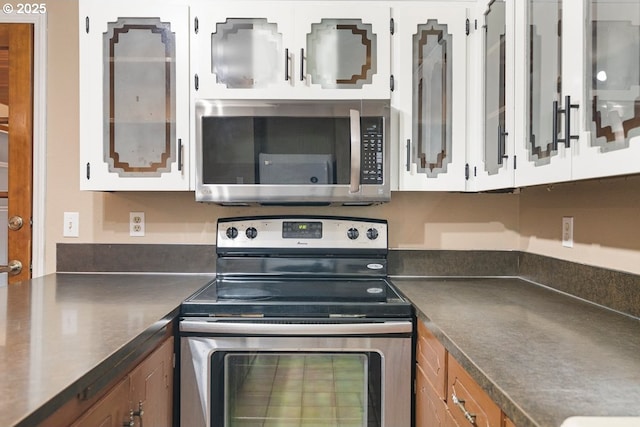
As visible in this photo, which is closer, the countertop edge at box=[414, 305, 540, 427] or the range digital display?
the countertop edge at box=[414, 305, 540, 427]

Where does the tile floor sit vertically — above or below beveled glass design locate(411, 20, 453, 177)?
below

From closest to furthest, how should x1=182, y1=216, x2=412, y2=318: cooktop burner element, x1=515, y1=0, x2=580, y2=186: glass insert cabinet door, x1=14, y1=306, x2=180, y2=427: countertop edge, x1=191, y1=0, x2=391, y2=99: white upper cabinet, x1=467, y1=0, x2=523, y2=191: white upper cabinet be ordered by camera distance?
x1=14, y1=306, x2=180, y2=427: countertop edge, x1=515, y1=0, x2=580, y2=186: glass insert cabinet door, x1=467, y1=0, x2=523, y2=191: white upper cabinet, x1=191, y1=0, x2=391, y2=99: white upper cabinet, x1=182, y1=216, x2=412, y2=318: cooktop burner element

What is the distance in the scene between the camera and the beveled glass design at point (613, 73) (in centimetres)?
99

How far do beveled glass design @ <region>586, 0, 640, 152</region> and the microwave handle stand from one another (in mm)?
808

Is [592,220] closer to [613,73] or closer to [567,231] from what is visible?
[567,231]

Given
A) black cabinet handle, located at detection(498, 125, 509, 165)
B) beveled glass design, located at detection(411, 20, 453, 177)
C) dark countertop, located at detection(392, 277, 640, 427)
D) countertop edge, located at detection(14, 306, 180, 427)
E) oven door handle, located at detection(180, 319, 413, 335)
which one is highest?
beveled glass design, located at detection(411, 20, 453, 177)

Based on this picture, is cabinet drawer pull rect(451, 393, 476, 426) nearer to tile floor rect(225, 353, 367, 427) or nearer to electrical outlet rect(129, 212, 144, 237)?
tile floor rect(225, 353, 367, 427)

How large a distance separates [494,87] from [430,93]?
0.87 feet

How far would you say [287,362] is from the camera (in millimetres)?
1640

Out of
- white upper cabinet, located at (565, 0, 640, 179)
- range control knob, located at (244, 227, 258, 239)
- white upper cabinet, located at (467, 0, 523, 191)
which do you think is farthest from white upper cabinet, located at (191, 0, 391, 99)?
white upper cabinet, located at (565, 0, 640, 179)

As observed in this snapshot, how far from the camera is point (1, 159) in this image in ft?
7.06

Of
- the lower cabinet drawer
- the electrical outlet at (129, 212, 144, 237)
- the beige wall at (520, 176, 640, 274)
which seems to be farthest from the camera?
the electrical outlet at (129, 212, 144, 237)

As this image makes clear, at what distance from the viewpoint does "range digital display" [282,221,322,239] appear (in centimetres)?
211

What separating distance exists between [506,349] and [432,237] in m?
1.13
